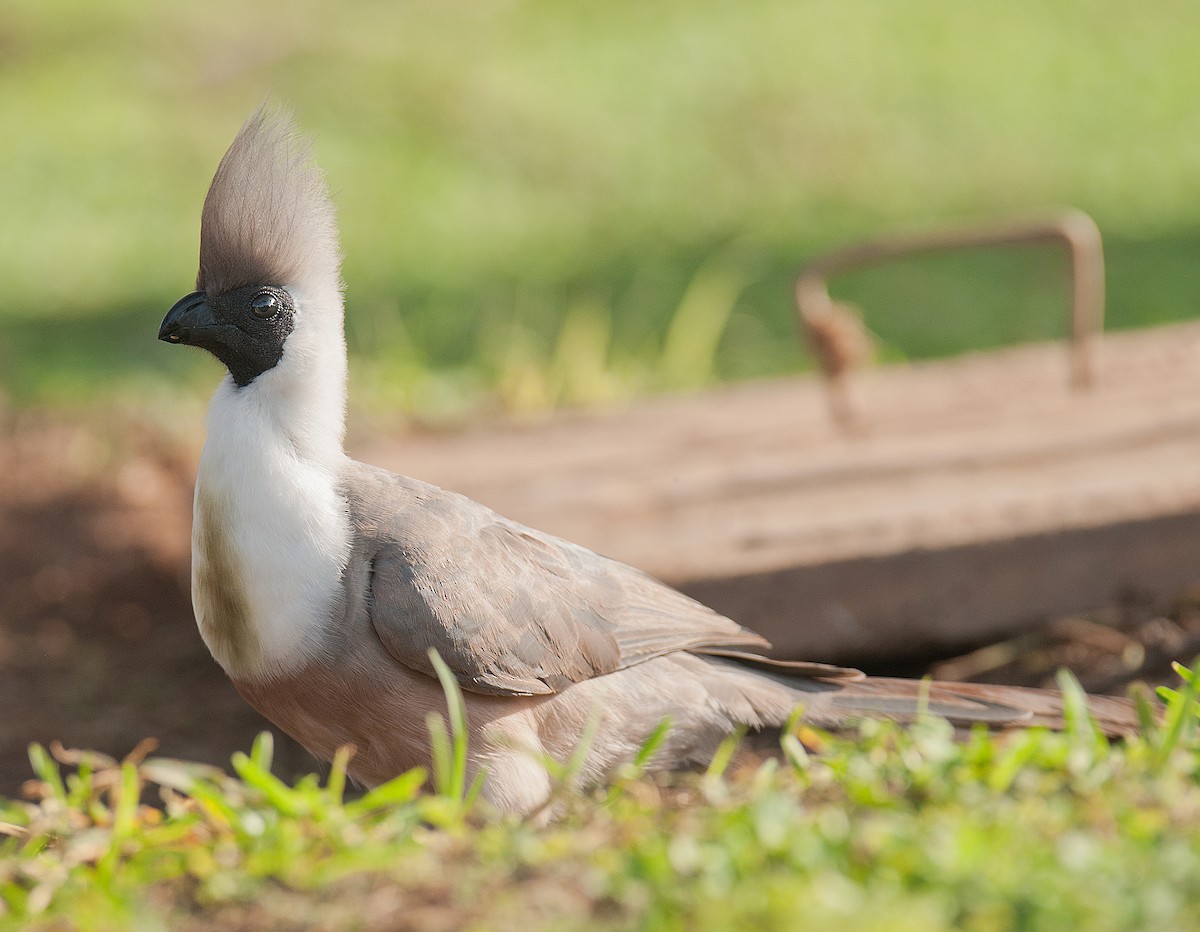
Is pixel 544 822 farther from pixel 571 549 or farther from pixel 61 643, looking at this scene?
pixel 61 643

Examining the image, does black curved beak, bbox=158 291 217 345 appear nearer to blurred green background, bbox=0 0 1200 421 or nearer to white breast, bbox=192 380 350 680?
white breast, bbox=192 380 350 680

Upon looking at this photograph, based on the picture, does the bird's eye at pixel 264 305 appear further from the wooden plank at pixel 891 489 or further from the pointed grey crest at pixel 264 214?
the wooden plank at pixel 891 489

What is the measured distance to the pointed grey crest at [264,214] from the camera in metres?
3.12

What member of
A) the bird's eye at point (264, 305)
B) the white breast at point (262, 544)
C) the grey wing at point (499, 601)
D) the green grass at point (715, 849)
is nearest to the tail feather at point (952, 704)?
the grey wing at point (499, 601)

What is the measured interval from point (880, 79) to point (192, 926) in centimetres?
1064

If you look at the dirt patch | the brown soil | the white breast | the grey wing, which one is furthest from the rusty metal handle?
the dirt patch

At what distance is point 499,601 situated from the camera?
127 inches

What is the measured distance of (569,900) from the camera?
76.9 inches

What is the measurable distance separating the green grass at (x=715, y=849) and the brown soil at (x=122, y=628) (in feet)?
4.94

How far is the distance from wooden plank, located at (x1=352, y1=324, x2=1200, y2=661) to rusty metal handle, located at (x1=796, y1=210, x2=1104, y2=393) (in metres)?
0.40

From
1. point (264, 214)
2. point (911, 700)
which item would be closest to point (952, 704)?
point (911, 700)

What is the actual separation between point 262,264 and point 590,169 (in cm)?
771

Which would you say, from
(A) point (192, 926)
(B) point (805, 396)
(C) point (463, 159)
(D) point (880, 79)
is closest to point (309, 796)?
(A) point (192, 926)

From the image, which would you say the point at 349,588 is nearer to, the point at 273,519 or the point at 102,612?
the point at 273,519
